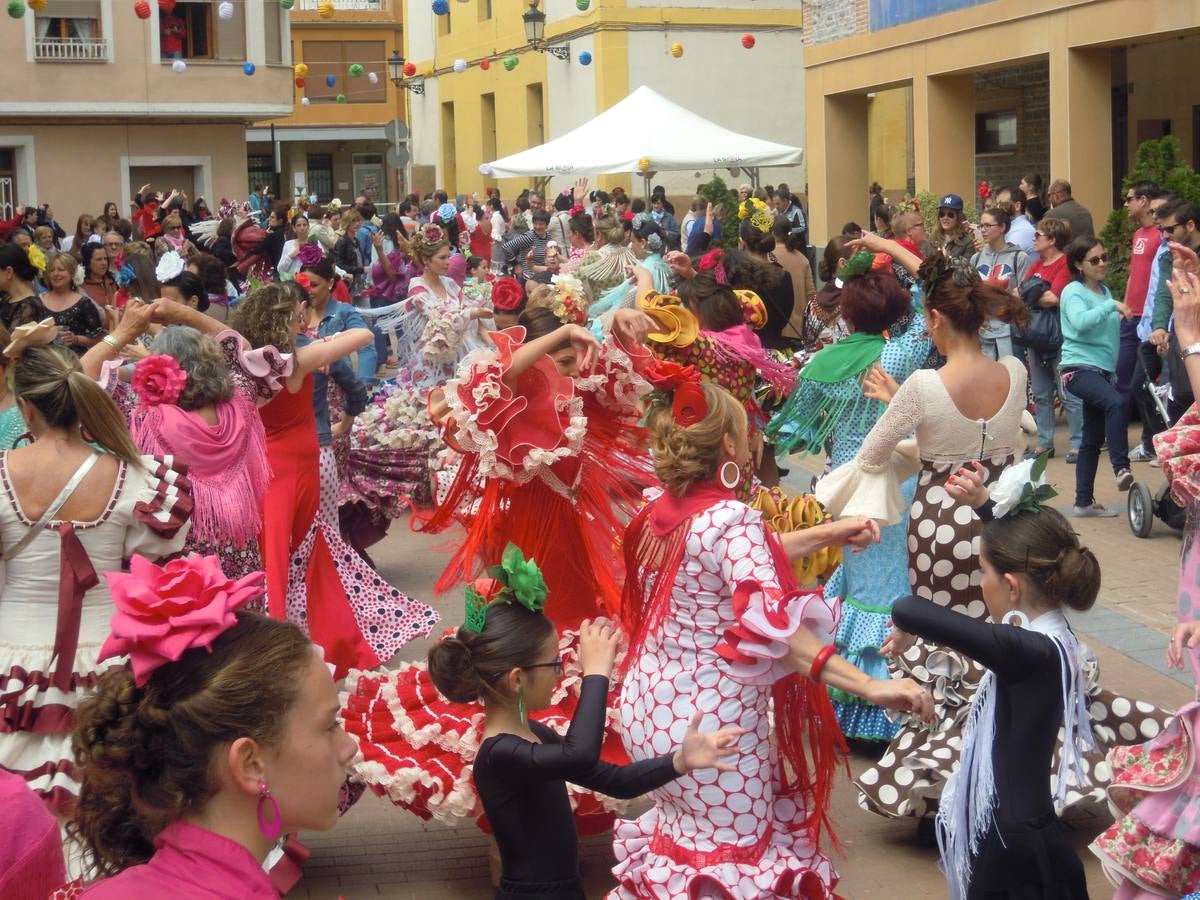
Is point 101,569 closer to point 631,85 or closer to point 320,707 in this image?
point 320,707

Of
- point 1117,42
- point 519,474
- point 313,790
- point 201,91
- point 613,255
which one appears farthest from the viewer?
point 201,91

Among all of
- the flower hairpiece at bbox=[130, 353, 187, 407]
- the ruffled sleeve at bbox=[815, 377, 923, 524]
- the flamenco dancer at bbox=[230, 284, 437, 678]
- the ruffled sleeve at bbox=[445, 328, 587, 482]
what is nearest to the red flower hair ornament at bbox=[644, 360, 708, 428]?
the ruffled sleeve at bbox=[445, 328, 587, 482]

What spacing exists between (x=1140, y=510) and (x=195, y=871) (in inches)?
339

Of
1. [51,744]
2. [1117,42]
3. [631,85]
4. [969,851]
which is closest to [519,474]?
[51,744]

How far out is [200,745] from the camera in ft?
8.27

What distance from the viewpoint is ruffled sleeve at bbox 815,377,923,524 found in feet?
19.4

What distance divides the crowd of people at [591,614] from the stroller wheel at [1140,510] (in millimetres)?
2702

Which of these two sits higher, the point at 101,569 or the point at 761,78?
the point at 761,78

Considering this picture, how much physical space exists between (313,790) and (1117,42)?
17.0 metres

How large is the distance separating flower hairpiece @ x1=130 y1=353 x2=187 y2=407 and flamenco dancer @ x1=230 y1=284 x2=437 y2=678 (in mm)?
802

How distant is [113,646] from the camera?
102 inches

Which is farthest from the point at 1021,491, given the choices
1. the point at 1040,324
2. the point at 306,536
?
the point at 1040,324

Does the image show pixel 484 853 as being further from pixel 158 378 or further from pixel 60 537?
pixel 158 378

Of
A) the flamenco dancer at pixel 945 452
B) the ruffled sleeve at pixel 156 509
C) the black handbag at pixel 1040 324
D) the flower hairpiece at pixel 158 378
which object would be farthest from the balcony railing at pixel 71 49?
the ruffled sleeve at pixel 156 509
